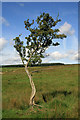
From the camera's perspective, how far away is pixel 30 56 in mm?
9477

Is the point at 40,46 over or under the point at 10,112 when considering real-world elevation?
over

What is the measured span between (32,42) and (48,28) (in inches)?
75.2

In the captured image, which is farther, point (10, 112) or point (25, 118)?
point (10, 112)

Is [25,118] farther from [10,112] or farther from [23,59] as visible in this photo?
[23,59]

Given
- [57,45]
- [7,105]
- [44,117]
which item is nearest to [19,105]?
[7,105]

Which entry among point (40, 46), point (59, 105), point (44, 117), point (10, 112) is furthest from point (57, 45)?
point (10, 112)

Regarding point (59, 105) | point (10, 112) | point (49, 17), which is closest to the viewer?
point (10, 112)

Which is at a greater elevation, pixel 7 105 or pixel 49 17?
pixel 49 17

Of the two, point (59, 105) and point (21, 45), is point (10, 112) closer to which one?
point (59, 105)

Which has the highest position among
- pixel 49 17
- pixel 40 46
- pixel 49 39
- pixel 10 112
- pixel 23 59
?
pixel 49 17

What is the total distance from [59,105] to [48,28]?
653cm

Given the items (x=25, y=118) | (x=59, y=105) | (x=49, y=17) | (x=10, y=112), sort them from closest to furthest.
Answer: (x=25, y=118)
(x=10, y=112)
(x=59, y=105)
(x=49, y=17)

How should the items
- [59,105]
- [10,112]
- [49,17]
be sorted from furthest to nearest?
[49,17] < [59,105] < [10,112]

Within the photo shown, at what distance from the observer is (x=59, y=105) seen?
8148 mm
